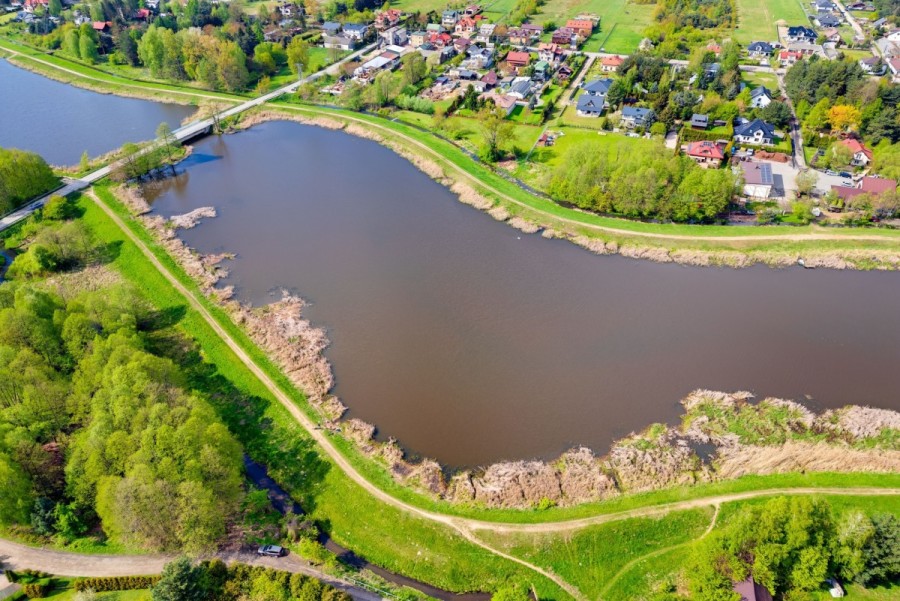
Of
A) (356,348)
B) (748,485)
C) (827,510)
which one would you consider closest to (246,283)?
(356,348)

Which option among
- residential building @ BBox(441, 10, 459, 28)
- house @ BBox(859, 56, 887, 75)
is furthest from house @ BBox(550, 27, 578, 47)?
house @ BBox(859, 56, 887, 75)

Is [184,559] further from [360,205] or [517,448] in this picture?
[360,205]

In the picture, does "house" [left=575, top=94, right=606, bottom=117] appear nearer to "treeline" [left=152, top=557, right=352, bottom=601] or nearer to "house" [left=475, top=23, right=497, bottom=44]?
"house" [left=475, top=23, right=497, bottom=44]

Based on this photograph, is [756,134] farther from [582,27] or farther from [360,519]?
[360,519]

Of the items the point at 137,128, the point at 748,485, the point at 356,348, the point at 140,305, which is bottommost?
the point at 748,485

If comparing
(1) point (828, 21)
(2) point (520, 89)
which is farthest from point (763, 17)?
(2) point (520, 89)
